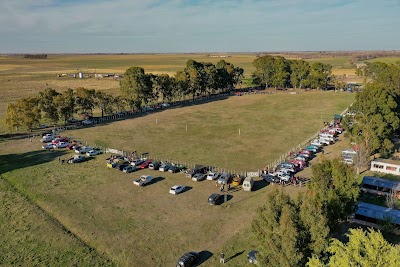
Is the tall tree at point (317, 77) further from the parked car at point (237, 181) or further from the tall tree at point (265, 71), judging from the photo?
the parked car at point (237, 181)

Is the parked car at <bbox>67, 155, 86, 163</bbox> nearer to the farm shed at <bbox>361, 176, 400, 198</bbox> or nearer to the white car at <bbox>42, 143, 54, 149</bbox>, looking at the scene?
the white car at <bbox>42, 143, 54, 149</bbox>

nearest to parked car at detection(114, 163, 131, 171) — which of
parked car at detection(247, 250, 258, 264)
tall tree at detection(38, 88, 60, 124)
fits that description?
parked car at detection(247, 250, 258, 264)

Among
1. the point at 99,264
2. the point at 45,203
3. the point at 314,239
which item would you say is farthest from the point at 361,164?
the point at 45,203

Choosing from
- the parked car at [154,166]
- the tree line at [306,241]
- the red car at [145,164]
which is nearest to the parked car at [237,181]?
the parked car at [154,166]

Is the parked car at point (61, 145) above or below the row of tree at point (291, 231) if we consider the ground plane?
below

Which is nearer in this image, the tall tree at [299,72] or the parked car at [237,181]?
the parked car at [237,181]

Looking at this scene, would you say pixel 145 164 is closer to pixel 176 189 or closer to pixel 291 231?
pixel 176 189
